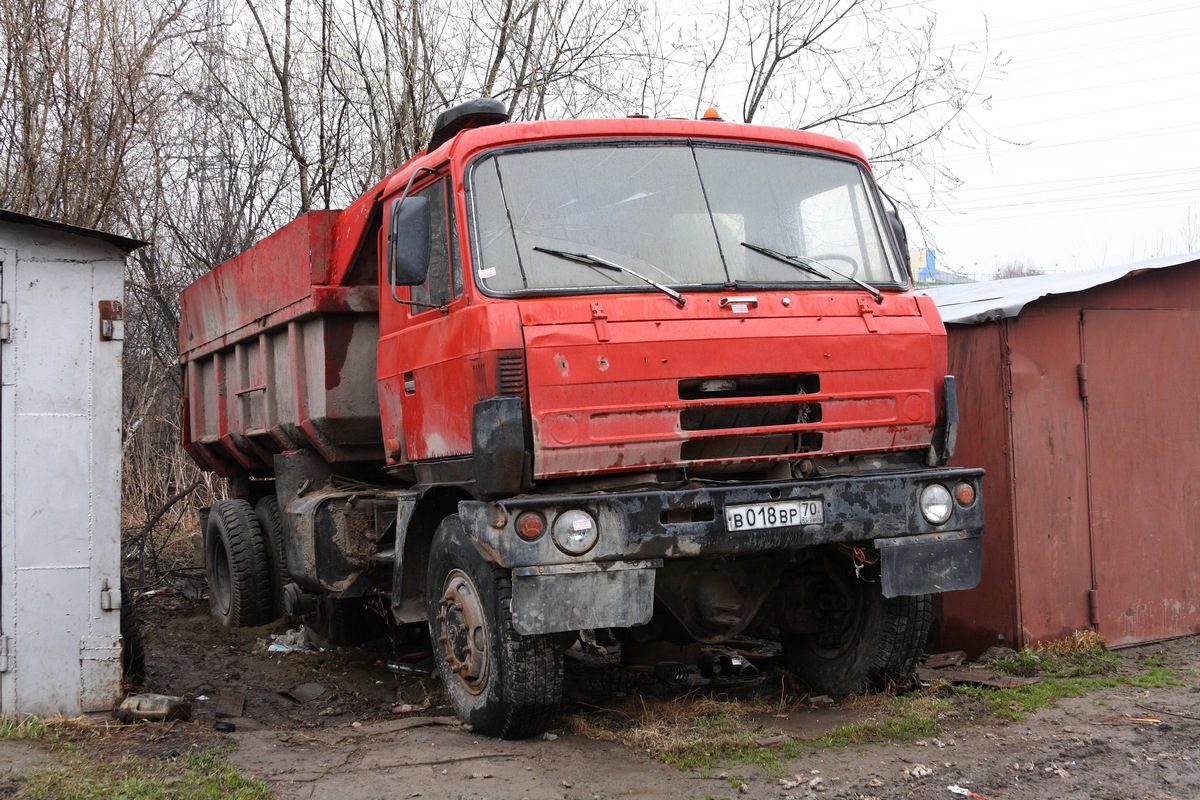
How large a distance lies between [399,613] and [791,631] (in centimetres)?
195

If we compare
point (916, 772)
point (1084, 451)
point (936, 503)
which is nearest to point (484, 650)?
point (916, 772)

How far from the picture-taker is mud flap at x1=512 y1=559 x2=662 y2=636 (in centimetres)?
429

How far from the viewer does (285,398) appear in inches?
273

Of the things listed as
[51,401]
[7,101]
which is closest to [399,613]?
[51,401]

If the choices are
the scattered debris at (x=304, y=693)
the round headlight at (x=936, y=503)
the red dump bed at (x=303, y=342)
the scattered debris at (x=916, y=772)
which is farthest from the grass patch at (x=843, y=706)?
the red dump bed at (x=303, y=342)

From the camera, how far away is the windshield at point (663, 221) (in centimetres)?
471

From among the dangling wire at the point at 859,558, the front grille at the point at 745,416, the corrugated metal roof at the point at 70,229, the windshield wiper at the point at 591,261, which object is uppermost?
the corrugated metal roof at the point at 70,229

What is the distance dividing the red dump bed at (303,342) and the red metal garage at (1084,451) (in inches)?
133

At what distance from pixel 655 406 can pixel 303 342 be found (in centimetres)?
291

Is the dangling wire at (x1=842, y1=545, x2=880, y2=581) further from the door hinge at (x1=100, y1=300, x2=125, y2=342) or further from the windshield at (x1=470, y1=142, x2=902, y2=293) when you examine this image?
the door hinge at (x1=100, y1=300, x2=125, y2=342)

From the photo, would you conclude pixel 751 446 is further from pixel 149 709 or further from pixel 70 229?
pixel 70 229

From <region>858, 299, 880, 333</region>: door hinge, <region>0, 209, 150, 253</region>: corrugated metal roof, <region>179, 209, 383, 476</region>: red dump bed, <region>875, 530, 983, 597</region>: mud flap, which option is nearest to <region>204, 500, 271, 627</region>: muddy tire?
<region>179, 209, 383, 476</region>: red dump bed

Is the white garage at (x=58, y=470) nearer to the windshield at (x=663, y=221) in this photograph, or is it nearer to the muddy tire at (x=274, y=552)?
the windshield at (x=663, y=221)

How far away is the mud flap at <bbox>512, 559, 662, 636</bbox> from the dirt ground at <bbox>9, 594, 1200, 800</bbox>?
1.90 ft
